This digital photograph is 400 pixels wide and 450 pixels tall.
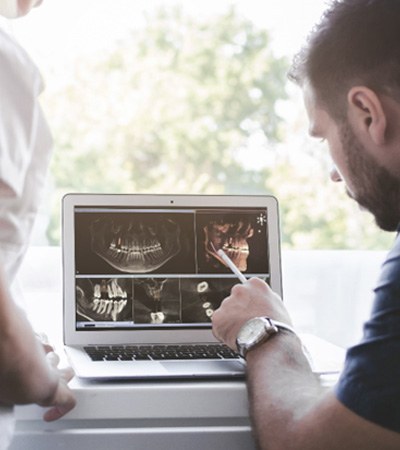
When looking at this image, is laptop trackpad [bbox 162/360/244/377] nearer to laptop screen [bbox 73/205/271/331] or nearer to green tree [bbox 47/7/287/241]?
laptop screen [bbox 73/205/271/331]

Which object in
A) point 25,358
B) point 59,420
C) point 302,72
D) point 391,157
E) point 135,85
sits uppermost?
point 135,85

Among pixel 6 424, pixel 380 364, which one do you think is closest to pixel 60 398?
pixel 6 424

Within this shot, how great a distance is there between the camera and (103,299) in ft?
4.52

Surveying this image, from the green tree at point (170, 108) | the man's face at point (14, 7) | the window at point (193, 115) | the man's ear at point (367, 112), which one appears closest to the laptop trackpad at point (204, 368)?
the man's ear at point (367, 112)

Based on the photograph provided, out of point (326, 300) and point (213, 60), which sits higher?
point (213, 60)

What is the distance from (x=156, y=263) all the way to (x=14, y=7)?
579mm

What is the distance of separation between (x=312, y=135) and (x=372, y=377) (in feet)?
1.43

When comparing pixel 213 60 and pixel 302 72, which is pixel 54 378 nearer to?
pixel 302 72

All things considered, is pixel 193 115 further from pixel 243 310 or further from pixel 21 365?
pixel 21 365

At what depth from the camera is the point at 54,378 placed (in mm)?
918

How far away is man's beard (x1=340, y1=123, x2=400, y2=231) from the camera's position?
3.58ft

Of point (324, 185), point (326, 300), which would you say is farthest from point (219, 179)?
point (326, 300)

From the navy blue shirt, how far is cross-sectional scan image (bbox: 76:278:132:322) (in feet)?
1.81

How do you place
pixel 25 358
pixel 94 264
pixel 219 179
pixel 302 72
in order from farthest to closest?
pixel 219 179 < pixel 94 264 < pixel 302 72 < pixel 25 358
